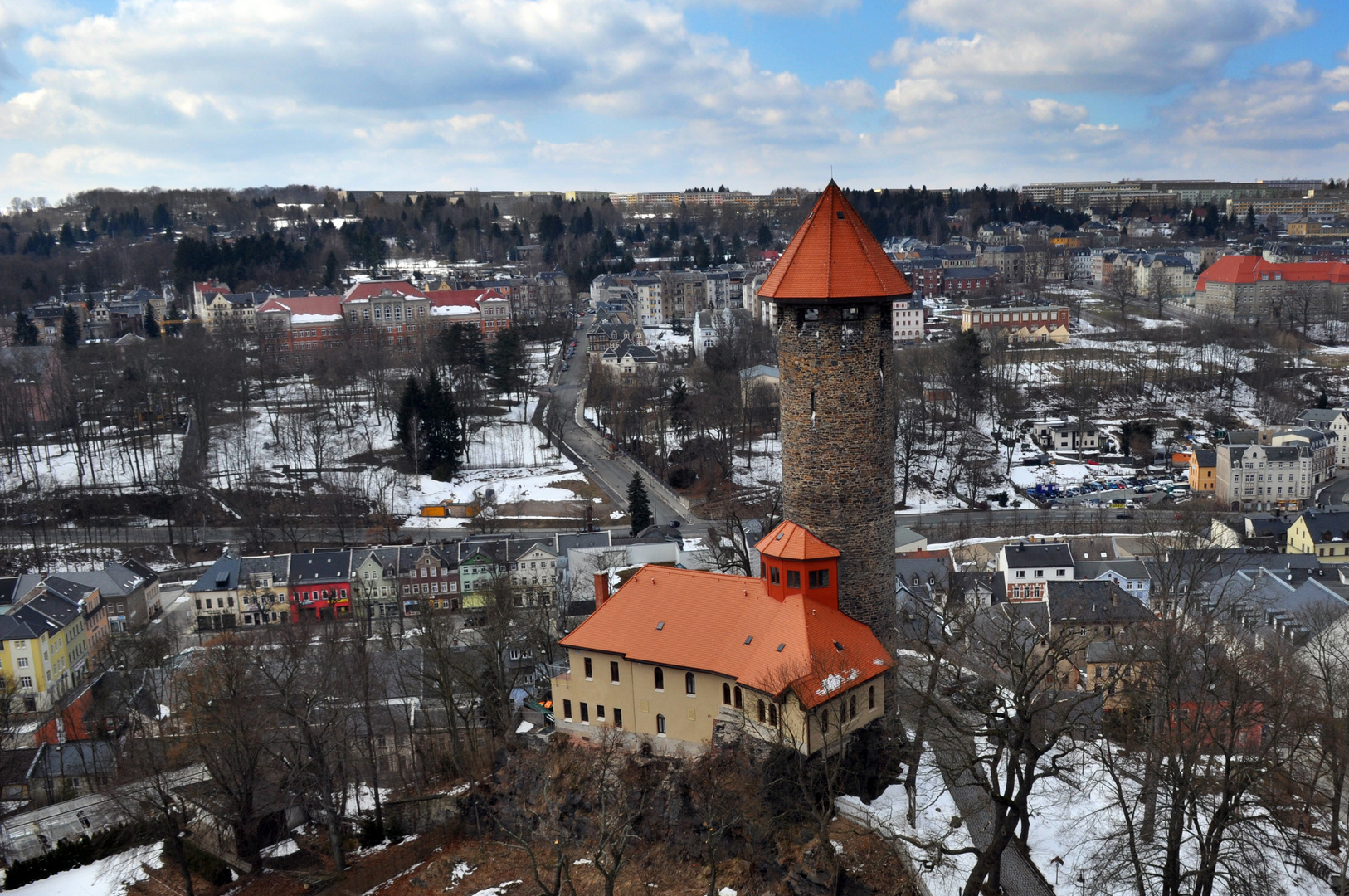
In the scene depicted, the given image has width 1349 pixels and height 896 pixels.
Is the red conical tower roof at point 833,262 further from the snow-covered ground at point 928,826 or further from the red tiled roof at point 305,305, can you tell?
the red tiled roof at point 305,305

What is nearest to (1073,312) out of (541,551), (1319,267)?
(1319,267)

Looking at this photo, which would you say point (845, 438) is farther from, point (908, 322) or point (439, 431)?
point (908, 322)

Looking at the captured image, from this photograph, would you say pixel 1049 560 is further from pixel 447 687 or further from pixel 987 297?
pixel 987 297

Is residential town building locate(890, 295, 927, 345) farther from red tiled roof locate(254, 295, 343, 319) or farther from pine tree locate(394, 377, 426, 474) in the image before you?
red tiled roof locate(254, 295, 343, 319)

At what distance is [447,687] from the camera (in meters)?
28.3

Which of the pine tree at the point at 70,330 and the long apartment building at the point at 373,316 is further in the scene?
the long apartment building at the point at 373,316

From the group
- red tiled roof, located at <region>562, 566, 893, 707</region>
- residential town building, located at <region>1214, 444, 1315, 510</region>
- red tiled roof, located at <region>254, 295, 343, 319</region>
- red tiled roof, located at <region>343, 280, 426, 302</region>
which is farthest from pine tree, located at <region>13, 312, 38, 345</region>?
residential town building, located at <region>1214, 444, 1315, 510</region>

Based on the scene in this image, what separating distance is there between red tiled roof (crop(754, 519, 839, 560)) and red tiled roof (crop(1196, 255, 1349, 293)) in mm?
119234

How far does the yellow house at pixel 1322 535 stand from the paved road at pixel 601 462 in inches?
1284

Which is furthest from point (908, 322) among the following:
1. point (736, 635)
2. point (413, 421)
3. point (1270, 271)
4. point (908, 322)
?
point (736, 635)

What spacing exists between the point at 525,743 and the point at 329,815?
516 cm

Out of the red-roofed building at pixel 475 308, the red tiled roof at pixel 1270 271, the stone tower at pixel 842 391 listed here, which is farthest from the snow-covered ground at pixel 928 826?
the red tiled roof at pixel 1270 271

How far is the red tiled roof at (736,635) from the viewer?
68.0ft

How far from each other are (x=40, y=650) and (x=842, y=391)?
39036 mm
